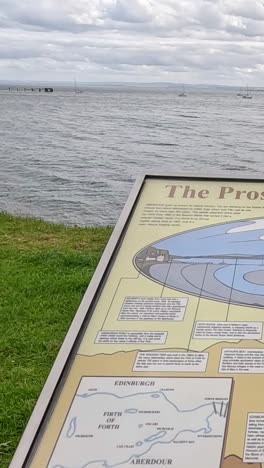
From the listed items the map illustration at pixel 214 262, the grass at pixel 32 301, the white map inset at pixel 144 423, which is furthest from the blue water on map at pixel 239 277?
the grass at pixel 32 301

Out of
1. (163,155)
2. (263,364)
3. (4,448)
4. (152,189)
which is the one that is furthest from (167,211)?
(163,155)

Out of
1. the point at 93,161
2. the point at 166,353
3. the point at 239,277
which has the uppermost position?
the point at 93,161

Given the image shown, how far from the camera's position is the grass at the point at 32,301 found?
302cm

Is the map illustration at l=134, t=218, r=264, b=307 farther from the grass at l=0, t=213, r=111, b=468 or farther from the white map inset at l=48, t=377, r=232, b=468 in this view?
the grass at l=0, t=213, r=111, b=468

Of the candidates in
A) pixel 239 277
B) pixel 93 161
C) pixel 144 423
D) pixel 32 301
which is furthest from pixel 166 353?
pixel 93 161

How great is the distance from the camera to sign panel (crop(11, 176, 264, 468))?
5.04 ft

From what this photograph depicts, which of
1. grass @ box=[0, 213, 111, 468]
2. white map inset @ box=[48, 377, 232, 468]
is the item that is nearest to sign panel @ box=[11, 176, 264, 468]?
white map inset @ box=[48, 377, 232, 468]

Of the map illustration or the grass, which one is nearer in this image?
the map illustration

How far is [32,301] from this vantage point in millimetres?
4195

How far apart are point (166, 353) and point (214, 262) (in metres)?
0.46

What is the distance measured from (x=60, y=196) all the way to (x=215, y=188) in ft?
36.8

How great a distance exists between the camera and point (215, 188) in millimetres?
2553

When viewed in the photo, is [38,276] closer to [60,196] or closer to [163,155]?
[60,196]

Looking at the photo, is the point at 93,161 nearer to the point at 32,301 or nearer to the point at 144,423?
the point at 32,301
